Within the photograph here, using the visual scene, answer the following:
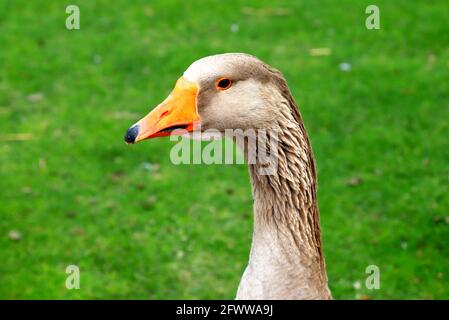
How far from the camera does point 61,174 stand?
6340 mm

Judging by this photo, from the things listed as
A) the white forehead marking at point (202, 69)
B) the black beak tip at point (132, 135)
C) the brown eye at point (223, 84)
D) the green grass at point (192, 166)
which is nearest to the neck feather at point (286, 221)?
the brown eye at point (223, 84)

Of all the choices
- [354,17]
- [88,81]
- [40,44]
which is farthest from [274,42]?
[40,44]

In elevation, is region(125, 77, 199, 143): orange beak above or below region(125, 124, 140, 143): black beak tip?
above

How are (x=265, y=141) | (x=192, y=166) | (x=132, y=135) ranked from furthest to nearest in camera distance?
(x=192, y=166)
(x=265, y=141)
(x=132, y=135)

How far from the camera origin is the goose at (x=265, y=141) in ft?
10.7

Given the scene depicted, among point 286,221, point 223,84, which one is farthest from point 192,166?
point 223,84

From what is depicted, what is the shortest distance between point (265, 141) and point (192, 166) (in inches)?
121

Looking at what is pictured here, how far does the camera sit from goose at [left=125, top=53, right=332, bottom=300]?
10.7ft

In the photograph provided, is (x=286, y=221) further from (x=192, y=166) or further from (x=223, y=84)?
(x=192, y=166)

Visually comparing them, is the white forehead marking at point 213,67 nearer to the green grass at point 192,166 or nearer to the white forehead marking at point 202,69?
the white forehead marking at point 202,69

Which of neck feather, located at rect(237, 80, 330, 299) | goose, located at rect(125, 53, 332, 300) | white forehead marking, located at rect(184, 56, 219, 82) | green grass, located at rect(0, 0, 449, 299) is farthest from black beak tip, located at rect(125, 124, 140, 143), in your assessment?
green grass, located at rect(0, 0, 449, 299)

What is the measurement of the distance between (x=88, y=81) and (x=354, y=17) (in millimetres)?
2955

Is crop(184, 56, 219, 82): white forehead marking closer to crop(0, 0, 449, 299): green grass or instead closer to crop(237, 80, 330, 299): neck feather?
crop(237, 80, 330, 299): neck feather

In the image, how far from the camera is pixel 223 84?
10.8ft
